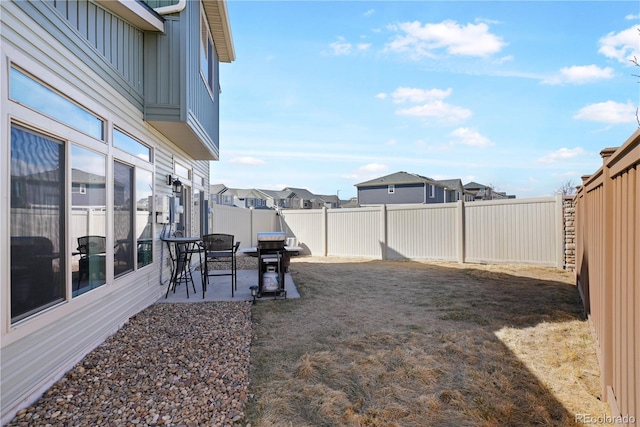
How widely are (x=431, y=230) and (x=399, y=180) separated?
19.9 metres

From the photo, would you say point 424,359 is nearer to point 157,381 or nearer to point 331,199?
point 157,381

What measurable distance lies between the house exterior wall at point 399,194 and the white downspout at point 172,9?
82.4 feet

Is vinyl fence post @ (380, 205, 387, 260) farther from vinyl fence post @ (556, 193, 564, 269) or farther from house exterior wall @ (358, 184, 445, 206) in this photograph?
house exterior wall @ (358, 184, 445, 206)

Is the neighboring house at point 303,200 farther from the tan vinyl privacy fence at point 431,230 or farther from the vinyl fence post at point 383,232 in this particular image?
A: the vinyl fence post at point 383,232

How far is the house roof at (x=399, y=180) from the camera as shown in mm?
27922

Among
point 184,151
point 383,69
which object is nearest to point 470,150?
point 383,69

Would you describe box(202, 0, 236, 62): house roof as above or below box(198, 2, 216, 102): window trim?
above

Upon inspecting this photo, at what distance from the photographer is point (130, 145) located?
4.09 meters

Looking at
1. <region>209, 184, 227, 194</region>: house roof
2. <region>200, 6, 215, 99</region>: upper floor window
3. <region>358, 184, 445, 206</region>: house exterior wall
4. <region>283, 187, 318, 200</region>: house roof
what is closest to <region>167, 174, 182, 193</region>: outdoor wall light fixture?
<region>200, 6, 215, 99</region>: upper floor window

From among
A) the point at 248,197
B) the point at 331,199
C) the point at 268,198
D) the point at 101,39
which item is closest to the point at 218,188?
the point at 248,197

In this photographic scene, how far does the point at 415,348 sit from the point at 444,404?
95cm

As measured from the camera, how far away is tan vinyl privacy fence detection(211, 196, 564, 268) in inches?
307

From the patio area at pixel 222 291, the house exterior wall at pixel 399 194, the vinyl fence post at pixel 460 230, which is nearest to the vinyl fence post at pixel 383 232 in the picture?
the vinyl fence post at pixel 460 230

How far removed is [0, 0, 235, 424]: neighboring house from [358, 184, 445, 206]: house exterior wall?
24489 millimetres
